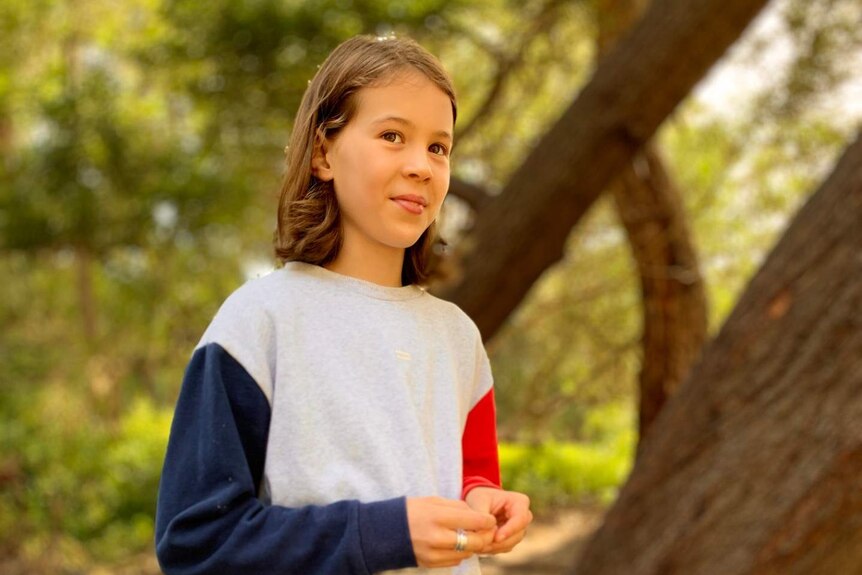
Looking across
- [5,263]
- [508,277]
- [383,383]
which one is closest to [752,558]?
[383,383]

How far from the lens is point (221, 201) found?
24.3 ft

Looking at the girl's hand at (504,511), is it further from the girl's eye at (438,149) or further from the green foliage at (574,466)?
the green foliage at (574,466)

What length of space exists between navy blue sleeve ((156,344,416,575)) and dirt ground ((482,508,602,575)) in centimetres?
496

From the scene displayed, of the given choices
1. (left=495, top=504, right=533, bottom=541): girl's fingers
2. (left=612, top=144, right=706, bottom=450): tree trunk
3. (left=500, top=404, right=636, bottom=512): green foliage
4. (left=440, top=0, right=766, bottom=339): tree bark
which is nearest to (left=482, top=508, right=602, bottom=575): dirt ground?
(left=500, top=404, right=636, bottom=512): green foliage

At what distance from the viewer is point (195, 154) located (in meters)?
7.57

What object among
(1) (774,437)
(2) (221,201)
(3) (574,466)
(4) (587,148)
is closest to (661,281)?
(4) (587,148)

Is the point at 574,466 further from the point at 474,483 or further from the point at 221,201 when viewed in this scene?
the point at 474,483

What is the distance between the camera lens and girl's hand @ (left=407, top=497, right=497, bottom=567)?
3.32ft

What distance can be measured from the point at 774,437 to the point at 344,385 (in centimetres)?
154

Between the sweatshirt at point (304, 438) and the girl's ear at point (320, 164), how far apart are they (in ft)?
0.35

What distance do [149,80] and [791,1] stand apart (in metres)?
3.97

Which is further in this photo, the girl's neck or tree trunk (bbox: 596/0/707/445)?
tree trunk (bbox: 596/0/707/445)

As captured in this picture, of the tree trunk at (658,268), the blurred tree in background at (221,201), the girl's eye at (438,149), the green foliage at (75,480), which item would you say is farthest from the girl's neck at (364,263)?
the green foliage at (75,480)

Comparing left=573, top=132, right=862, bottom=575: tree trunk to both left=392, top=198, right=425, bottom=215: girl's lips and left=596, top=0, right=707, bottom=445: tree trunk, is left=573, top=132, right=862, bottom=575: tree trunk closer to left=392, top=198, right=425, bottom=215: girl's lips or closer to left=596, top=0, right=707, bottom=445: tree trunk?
left=392, top=198, right=425, bottom=215: girl's lips
